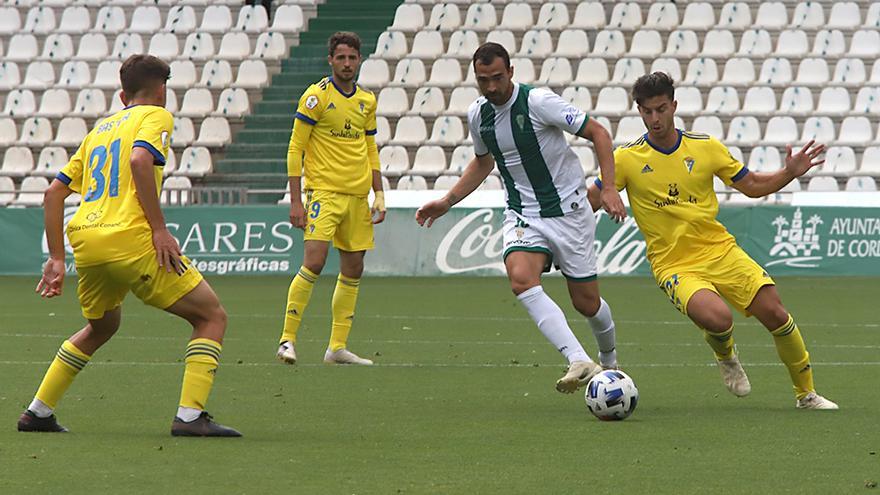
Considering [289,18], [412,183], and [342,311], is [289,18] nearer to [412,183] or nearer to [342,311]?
[412,183]

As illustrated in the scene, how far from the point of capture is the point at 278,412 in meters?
7.77

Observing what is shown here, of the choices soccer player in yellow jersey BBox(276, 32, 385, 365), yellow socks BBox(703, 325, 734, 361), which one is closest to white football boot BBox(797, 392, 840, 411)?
yellow socks BBox(703, 325, 734, 361)

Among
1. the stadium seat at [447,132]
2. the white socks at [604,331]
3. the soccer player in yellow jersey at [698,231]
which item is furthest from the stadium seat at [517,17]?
the soccer player in yellow jersey at [698,231]

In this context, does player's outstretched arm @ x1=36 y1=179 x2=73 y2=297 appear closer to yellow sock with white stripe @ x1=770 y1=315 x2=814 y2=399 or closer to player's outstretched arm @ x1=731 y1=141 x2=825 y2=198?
player's outstretched arm @ x1=731 y1=141 x2=825 y2=198

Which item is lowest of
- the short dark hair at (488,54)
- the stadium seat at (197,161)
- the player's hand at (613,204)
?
the stadium seat at (197,161)

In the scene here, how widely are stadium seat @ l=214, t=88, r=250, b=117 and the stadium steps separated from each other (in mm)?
194

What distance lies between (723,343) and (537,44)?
1852cm

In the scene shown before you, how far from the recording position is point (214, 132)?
2573 cm

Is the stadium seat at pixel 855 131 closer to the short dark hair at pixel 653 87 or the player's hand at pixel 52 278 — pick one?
the short dark hair at pixel 653 87

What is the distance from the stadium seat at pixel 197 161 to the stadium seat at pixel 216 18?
3.82 metres

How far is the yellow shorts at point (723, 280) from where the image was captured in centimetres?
798

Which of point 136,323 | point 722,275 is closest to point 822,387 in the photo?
point 722,275

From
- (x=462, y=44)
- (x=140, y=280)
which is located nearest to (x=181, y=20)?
(x=462, y=44)

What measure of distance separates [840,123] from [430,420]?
61.5 feet
